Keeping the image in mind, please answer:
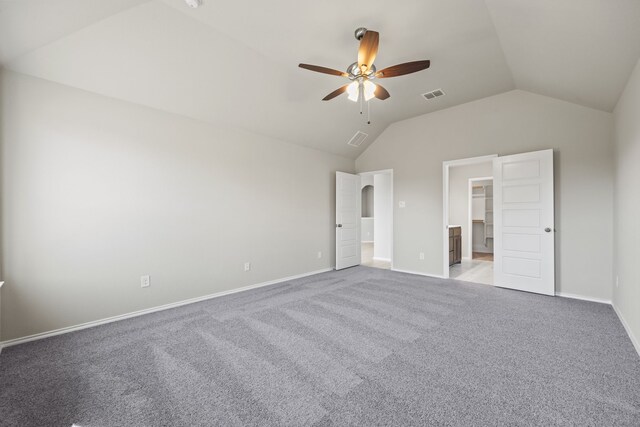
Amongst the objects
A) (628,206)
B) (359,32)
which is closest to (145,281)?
(359,32)

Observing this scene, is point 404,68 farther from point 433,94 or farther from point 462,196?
point 462,196

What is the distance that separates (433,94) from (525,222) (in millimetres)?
2451

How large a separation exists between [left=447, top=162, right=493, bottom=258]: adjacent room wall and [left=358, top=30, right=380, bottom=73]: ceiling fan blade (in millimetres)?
5362

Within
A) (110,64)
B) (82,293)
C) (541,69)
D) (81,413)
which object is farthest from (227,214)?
(541,69)

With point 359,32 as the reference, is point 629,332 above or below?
below

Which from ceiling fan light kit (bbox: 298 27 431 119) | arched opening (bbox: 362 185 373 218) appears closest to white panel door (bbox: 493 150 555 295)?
ceiling fan light kit (bbox: 298 27 431 119)

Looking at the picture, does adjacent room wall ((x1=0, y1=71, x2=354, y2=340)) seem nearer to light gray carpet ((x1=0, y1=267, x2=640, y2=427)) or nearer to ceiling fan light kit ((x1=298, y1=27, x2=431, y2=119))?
light gray carpet ((x1=0, y1=267, x2=640, y2=427))

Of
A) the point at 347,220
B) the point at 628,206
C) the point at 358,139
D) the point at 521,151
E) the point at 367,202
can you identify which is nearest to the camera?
the point at 628,206

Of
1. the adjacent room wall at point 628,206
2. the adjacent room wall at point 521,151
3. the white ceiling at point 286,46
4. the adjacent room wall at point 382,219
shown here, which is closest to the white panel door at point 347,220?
the adjacent room wall at point 521,151

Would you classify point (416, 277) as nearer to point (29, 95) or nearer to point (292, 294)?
point (292, 294)

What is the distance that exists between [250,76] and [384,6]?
1.72 metres

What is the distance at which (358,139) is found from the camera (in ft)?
17.9

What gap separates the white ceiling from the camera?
2.09 m

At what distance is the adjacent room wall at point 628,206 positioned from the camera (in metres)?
2.31
